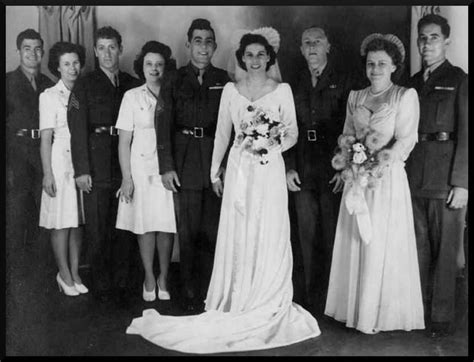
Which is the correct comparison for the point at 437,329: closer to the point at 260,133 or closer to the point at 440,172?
the point at 440,172

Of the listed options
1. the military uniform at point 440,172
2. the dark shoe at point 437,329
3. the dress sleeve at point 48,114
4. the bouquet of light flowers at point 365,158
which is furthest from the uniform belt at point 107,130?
the dark shoe at point 437,329

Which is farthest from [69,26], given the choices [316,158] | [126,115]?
[316,158]

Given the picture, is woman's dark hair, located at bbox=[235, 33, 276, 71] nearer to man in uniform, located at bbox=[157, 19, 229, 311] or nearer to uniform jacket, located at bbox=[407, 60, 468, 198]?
man in uniform, located at bbox=[157, 19, 229, 311]

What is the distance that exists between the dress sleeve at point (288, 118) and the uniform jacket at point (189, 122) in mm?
453

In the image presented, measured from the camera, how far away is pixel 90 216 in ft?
14.8

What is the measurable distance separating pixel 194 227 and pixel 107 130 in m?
0.95

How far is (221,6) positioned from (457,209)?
222 centimetres

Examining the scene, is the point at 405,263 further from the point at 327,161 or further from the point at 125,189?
the point at 125,189

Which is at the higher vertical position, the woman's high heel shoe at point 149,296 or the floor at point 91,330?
the woman's high heel shoe at point 149,296

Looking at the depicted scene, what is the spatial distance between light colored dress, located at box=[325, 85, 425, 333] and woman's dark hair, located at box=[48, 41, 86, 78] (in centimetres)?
196

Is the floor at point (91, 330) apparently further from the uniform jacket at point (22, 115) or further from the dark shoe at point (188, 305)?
the uniform jacket at point (22, 115)

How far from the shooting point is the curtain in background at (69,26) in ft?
14.6

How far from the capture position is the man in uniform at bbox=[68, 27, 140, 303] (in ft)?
14.6

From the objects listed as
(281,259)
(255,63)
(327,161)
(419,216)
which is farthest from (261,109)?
(419,216)
